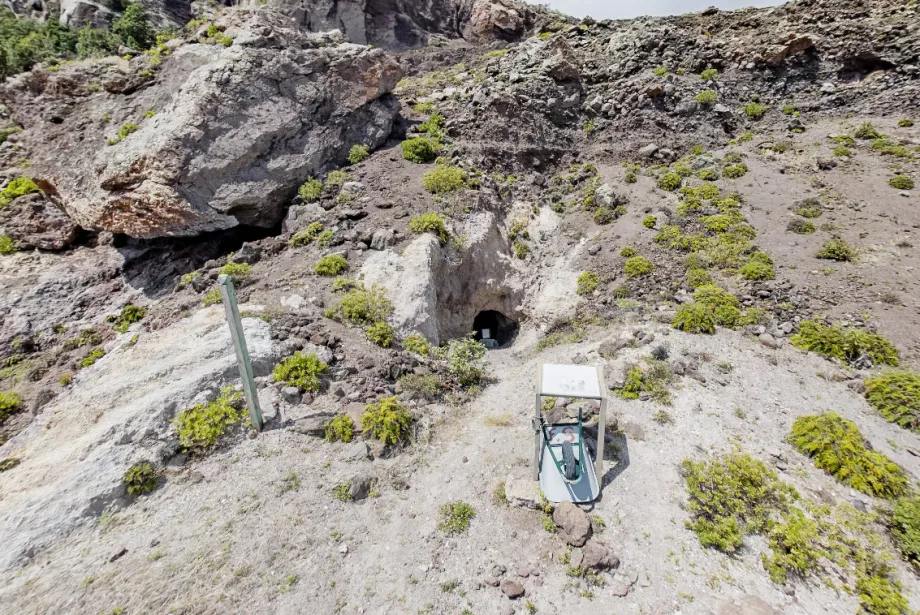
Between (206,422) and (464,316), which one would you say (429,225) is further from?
(206,422)

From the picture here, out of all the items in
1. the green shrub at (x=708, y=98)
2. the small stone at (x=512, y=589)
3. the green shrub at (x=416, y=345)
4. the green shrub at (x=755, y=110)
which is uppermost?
the green shrub at (x=708, y=98)

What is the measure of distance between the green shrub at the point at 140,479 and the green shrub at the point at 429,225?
11645 millimetres

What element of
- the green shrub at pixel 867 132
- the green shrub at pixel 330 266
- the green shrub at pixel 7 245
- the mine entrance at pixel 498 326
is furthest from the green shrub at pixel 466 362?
the green shrub at pixel 867 132

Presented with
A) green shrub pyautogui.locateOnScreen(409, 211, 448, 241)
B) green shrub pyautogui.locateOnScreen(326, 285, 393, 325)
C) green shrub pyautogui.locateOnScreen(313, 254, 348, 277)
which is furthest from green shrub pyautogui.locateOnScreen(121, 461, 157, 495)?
green shrub pyautogui.locateOnScreen(409, 211, 448, 241)

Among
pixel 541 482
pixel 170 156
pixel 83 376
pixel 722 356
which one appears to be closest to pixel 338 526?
pixel 541 482

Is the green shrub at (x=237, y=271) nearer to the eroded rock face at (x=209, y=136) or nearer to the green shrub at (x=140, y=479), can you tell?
the eroded rock face at (x=209, y=136)

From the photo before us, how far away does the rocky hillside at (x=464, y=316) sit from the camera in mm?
6504

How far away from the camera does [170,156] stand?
47.0ft

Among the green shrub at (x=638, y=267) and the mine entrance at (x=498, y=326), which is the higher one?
the green shrub at (x=638, y=267)

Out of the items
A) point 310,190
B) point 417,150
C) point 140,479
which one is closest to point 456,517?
point 140,479

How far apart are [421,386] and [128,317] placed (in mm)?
11605

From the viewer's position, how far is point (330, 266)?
46.8 feet

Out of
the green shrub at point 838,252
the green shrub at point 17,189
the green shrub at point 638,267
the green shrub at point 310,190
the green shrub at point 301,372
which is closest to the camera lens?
the green shrub at point 301,372

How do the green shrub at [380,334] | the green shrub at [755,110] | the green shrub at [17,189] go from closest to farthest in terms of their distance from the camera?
the green shrub at [380,334]
the green shrub at [17,189]
the green shrub at [755,110]
